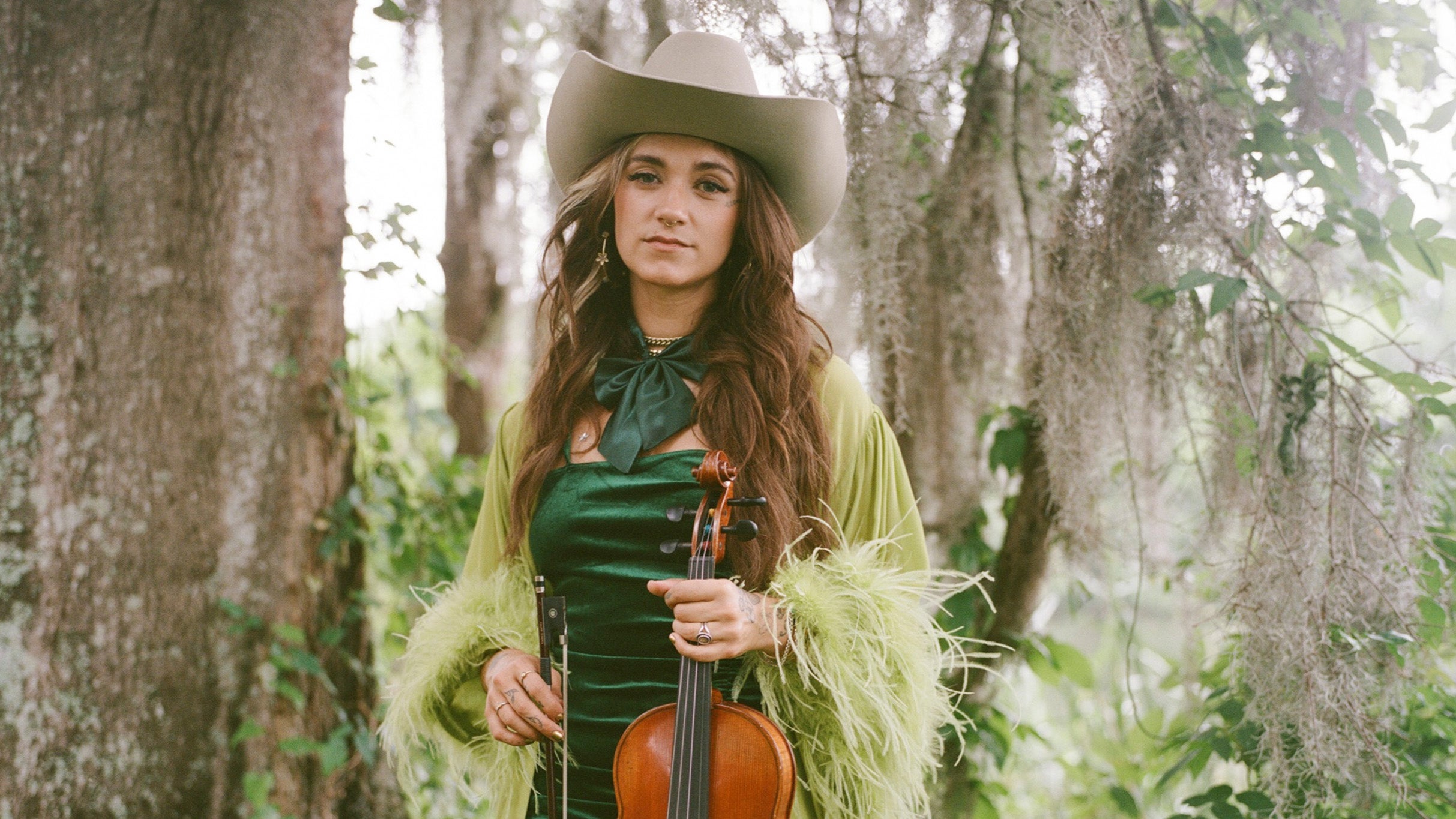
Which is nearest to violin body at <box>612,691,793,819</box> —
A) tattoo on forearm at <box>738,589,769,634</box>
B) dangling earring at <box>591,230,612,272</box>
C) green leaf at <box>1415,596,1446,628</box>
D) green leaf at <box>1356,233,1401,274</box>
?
tattoo on forearm at <box>738,589,769,634</box>

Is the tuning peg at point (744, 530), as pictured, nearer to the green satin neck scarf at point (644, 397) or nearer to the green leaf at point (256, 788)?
the green satin neck scarf at point (644, 397)

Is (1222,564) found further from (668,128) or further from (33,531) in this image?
(33,531)

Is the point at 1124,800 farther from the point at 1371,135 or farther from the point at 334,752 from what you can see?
the point at 334,752

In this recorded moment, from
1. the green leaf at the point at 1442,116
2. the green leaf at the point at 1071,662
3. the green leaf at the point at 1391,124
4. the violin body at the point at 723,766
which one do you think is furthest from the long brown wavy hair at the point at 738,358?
the green leaf at the point at 1071,662

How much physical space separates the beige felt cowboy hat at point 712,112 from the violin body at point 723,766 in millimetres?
946

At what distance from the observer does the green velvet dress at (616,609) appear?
63.4 inches

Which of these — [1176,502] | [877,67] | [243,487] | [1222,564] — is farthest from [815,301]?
[243,487]

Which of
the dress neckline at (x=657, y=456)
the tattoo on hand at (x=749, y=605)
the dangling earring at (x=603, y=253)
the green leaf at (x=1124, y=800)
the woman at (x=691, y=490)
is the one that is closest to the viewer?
the tattoo on hand at (x=749, y=605)

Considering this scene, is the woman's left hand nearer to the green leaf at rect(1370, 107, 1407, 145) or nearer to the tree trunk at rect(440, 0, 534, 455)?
the green leaf at rect(1370, 107, 1407, 145)

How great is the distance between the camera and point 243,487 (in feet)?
7.93

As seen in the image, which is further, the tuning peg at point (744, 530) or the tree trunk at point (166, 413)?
the tree trunk at point (166, 413)

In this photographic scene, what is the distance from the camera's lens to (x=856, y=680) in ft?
4.79

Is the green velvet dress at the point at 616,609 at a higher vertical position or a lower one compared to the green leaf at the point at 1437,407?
lower

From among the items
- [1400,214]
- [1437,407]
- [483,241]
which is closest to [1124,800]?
[1437,407]
